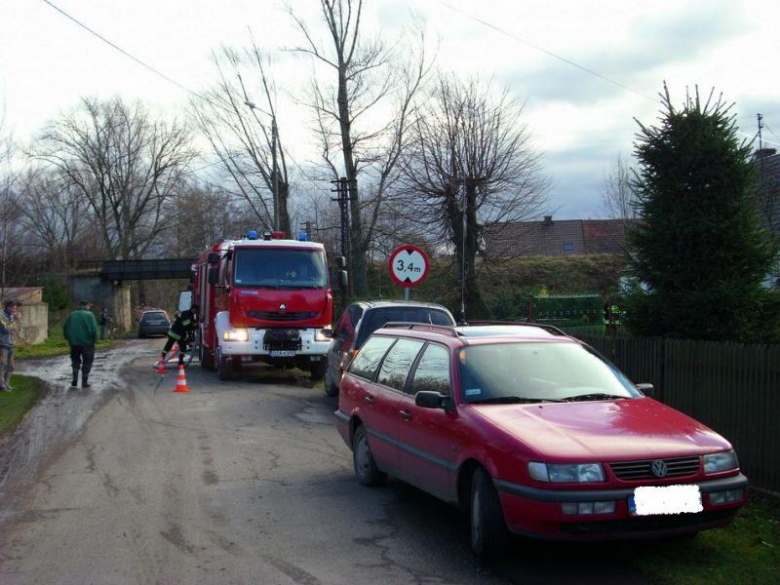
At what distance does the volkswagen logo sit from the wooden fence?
2.64 metres

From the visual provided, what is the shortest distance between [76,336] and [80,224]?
171 feet

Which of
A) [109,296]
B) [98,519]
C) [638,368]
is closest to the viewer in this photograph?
[98,519]

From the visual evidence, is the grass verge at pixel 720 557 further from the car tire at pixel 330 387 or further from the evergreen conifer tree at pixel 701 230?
the car tire at pixel 330 387

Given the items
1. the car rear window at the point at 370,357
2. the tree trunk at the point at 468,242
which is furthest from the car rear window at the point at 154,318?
the car rear window at the point at 370,357

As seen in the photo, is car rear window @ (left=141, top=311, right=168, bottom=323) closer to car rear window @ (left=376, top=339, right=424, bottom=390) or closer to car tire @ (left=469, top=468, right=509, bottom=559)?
car rear window @ (left=376, top=339, right=424, bottom=390)

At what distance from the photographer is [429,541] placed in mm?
6121

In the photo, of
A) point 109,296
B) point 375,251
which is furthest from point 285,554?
point 109,296

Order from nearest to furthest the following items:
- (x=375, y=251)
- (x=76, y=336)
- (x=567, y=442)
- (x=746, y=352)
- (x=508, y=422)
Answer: (x=567, y=442) < (x=508, y=422) < (x=746, y=352) < (x=76, y=336) < (x=375, y=251)

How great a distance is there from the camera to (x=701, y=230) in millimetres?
9125

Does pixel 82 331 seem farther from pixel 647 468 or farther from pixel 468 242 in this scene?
pixel 468 242

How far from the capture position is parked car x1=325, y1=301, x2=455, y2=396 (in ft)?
43.9

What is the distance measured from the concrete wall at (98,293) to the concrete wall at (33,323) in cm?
1844

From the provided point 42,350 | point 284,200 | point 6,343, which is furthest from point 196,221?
point 6,343

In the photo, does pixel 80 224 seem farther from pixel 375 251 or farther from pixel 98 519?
pixel 98 519
